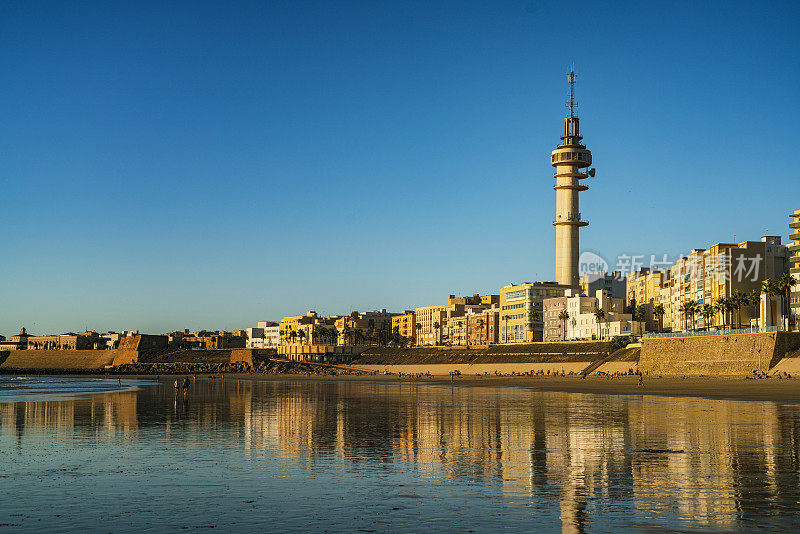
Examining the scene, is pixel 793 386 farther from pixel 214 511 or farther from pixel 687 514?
pixel 214 511

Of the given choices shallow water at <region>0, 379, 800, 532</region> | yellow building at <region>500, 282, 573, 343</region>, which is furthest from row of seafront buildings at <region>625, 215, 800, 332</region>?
shallow water at <region>0, 379, 800, 532</region>

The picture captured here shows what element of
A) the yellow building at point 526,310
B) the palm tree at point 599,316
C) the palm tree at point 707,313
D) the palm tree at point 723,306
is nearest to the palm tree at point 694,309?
the palm tree at point 707,313

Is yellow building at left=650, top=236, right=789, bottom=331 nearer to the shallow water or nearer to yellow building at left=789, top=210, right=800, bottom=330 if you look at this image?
yellow building at left=789, top=210, right=800, bottom=330

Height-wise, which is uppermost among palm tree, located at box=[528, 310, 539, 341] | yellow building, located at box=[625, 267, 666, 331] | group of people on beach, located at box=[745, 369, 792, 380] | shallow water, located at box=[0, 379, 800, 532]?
yellow building, located at box=[625, 267, 666, 331]

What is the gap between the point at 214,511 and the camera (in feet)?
56.5

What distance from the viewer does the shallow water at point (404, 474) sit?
16.3 metres

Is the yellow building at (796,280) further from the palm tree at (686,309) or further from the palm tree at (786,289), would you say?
the palm tree at (686,309)

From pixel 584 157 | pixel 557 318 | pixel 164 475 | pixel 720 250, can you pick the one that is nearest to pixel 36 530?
pixel 164 475

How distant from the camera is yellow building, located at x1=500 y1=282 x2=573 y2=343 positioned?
591 feet

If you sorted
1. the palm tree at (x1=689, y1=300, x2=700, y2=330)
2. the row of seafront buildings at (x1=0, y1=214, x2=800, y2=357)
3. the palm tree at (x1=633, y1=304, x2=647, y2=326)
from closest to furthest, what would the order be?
the row of seafront buildings at (x1=0, y1=214, x2=800, y2=357)
the palm tree at (x1=689, y1=300, x2=700, y2=330)
the palm tree at (x1=633, y1=304, x2=647, y2=326)

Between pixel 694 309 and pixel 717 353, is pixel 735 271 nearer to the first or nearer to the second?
pixel 694 309

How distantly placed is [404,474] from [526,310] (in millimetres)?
162658

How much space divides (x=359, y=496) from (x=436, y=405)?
121 ft

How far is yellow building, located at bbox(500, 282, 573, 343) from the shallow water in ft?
453
